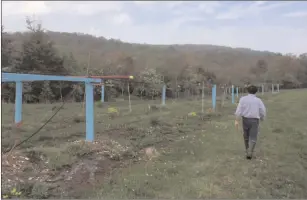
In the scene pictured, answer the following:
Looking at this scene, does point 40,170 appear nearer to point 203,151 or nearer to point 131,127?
point 203,151

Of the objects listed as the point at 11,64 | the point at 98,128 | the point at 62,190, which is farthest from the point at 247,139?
the point at 11,64

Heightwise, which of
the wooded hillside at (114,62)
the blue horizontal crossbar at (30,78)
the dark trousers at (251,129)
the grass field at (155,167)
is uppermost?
the wooded hillside at (114,62)

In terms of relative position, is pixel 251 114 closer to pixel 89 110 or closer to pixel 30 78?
pixel 89 110

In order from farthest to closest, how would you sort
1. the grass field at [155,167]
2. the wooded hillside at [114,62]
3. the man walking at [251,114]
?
the wooded hillside at [114,62], the man walking at [251,114], the grass field at [155,167]

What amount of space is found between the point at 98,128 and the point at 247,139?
5245 mm

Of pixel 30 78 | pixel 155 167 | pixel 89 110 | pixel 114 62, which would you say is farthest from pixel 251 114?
pixel 114 62

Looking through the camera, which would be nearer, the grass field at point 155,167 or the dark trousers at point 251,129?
the grass field at point 155,167

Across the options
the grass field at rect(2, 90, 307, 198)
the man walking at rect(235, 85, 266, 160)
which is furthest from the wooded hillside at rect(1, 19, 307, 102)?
the man walking at rect(235, 85, 266, 160)

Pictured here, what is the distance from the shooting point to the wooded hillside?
2486 centimetres

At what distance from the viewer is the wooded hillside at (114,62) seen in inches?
979

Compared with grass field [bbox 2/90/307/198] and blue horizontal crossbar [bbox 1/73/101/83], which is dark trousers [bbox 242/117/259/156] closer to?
grass field [bbox 2/90/307/198]

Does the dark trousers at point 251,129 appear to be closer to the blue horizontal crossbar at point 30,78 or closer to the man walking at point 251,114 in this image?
the man walking at point 251,114

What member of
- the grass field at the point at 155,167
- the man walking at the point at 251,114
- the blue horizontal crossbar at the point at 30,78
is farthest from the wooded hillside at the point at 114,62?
the man walking at the point at 251,114

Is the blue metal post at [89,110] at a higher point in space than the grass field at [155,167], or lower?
higher
